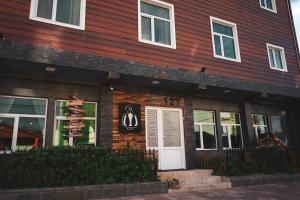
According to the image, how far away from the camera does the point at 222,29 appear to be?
12.0 metres

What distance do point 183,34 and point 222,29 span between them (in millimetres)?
2674

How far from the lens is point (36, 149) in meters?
6.43

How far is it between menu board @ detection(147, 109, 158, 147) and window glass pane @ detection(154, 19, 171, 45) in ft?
9.16

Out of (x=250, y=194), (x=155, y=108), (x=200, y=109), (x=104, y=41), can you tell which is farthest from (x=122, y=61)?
(x=250, y=194)

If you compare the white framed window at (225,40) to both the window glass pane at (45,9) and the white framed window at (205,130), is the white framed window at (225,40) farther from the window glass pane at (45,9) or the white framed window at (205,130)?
the window glass pane at (45,9)

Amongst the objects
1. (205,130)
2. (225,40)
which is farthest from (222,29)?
(205,130)

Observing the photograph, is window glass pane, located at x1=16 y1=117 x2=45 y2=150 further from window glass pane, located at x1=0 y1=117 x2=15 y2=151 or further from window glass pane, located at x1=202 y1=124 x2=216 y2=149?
window glass pane, located at x1=202 y1=124 x2=216 y2=149

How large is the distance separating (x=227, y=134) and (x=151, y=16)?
19.6 feet

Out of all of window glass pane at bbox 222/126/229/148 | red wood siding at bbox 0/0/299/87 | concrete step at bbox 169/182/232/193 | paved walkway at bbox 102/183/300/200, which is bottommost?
paved walkway at bbox 102/183/300/200

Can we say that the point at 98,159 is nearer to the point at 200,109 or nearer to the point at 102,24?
the point at 102,24

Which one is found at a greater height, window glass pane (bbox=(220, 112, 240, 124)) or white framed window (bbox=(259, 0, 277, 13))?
white framed window (bbox=(259, 0, 277, 13))

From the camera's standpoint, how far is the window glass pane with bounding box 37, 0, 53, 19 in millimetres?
7887

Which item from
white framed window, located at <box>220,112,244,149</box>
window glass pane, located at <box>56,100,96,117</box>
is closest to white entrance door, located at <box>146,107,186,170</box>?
window glass pane, located at <box>56,100,96,117</box>

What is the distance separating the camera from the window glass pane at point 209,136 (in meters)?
10.6
